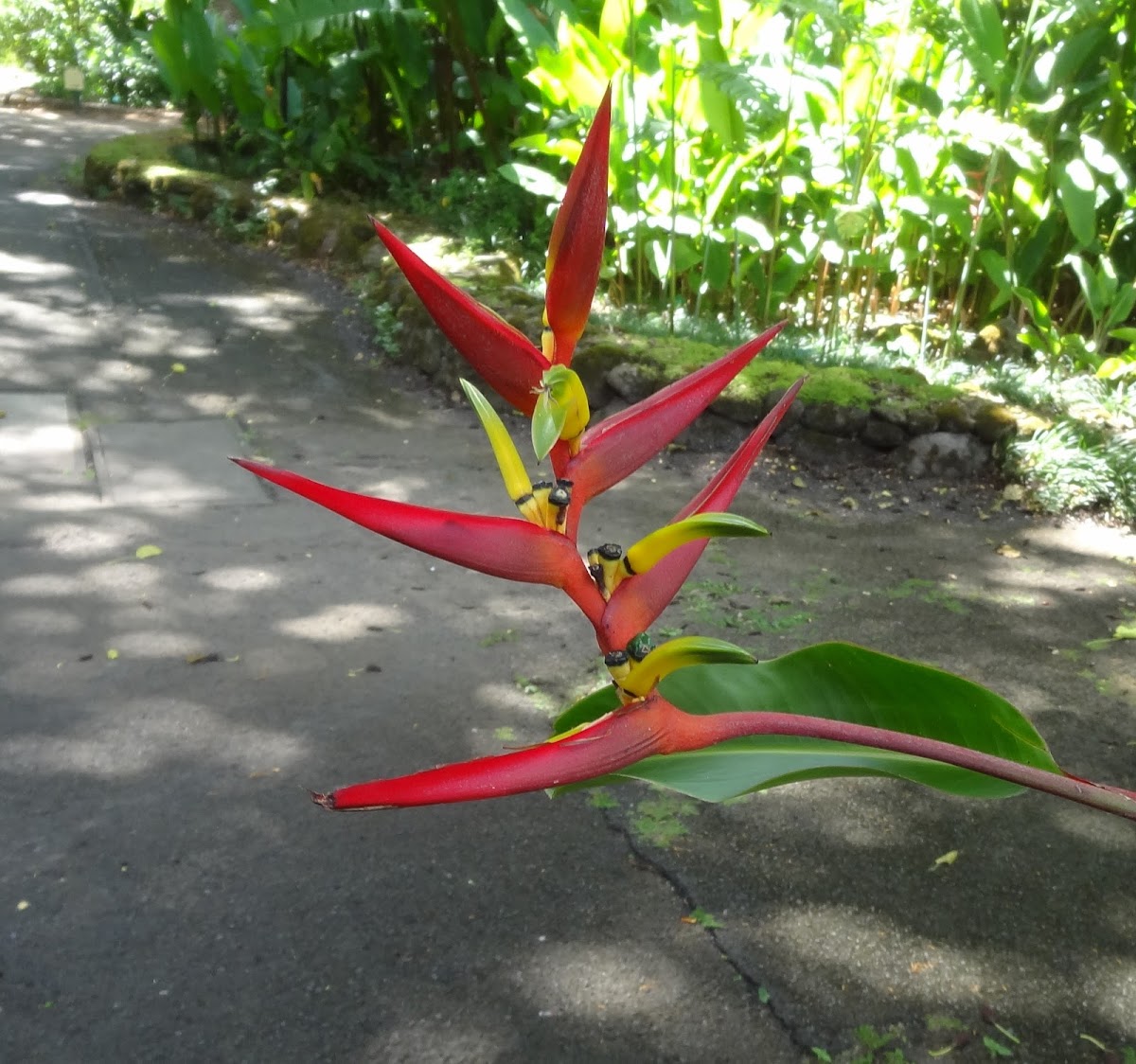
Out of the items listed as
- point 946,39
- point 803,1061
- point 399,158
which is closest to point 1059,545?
point 946,39

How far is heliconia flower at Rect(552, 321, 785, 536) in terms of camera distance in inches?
26.6

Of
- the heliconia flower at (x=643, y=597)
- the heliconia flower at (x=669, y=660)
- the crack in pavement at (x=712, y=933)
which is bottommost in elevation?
the crack in pavement at (x=712, y=933)

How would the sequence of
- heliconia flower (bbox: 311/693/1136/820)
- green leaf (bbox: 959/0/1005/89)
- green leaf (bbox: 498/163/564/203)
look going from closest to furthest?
1. heliconia flower (bbox: 311/693/1136/820)
2. green leaf (bbox: 959/0/1005/89)
3. green leaf (bbox: 498/163/564/203)

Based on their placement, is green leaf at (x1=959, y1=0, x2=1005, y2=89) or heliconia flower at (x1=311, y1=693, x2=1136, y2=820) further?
green leaf at (x1=959, y1=0, x2=1005, y2=89)

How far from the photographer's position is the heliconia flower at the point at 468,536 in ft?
1.90

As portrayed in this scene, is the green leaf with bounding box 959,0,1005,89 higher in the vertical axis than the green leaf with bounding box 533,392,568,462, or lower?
higher

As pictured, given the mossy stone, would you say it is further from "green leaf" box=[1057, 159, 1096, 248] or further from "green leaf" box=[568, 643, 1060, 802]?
"green leaf" box=[568, 643, 1060, 802]

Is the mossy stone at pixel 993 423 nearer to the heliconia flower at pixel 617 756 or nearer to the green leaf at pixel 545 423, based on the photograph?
the heliconia flower at pixel 617 756

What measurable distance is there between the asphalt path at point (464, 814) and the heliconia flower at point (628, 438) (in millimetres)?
1657

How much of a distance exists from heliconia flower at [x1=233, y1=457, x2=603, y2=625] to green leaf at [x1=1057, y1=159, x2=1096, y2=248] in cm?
543

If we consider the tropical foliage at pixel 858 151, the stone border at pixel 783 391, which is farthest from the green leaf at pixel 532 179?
the stone border at pixel 783 391

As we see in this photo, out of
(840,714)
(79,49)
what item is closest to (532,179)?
(840,714)

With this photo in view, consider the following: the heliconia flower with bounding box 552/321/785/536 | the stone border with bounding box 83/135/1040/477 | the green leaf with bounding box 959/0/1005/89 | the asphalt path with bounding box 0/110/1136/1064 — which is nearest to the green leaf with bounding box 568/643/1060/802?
the heliconia flower with bounding box 552/321/785/536

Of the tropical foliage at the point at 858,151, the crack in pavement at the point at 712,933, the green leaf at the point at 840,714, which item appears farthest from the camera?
the tropical foliage at the point at 858,151
